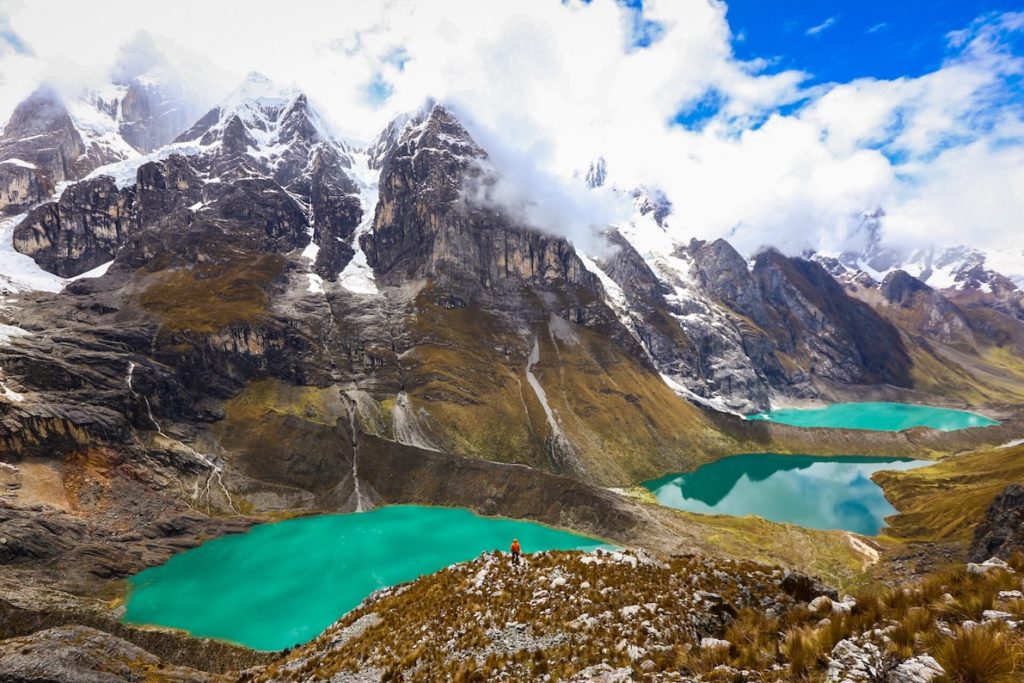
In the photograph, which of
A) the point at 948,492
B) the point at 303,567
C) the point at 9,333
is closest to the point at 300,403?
the point at 9,333

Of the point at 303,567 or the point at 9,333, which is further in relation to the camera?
the point at 9,333

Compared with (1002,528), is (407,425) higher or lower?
lower

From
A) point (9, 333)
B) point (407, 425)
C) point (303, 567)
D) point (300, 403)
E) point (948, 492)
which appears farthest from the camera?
point (300, 403)

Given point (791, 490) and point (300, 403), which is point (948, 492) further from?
point (300, 403)

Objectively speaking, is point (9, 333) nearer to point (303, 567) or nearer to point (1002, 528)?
point (303, 567)

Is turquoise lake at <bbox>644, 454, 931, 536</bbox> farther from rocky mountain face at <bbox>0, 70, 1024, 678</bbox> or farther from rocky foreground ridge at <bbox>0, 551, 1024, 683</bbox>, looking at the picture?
rocky foreground ridge at <bbox>0, 551, 1024, 683</bbox>

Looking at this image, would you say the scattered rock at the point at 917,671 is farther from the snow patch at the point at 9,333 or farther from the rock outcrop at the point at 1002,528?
the snow patch at the point at 9,333

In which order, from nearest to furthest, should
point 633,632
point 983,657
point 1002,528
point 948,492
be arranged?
1. point 983,657
2. point 633,632
3. point 1002,528
4. point 948,492

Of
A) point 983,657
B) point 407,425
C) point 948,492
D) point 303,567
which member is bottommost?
point 303,567
